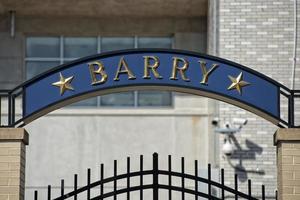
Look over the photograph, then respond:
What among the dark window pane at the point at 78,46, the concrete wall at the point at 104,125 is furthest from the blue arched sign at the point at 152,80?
the dark window pane at the point at 78,46

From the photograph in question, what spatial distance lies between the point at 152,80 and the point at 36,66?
937cm

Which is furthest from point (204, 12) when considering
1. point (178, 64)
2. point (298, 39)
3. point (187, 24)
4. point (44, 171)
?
point (178, 64)

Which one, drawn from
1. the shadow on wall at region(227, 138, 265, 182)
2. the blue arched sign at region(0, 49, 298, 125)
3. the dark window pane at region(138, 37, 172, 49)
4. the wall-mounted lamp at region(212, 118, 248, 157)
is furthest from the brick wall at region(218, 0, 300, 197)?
the blue arched sign at region(0, 49, 298, 125)

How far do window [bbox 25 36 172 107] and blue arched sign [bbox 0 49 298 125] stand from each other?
8.91m

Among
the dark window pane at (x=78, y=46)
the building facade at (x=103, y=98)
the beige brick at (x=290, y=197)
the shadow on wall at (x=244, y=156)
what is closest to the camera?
the beige brick at (x=290, y=197)

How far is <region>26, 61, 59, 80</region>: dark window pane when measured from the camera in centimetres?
1891

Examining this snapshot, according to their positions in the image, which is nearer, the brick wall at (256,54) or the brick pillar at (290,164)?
the brick pillar at (290,164)

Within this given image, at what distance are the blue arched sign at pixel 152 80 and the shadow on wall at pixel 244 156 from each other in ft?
18.4

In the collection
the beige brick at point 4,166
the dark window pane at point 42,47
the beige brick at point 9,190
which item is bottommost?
the beige brick at point 9,190

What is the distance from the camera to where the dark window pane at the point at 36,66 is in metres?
18.9

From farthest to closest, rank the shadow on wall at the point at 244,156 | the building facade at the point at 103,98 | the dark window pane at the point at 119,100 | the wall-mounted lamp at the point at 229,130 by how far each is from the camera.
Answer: the dark window pane at the point at 119,100, the building facade at the point at 103,98, the shadow on wall at the point at 244,156, the wall-mounted lamp at the point at 229,130

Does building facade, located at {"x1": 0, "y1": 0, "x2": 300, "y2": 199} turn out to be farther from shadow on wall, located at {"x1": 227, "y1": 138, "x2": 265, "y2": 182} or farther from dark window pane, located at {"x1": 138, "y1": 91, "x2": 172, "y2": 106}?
shadow on wall, located at {"x1": 227, "y1": 138, "x2": 265, "y2": 182}

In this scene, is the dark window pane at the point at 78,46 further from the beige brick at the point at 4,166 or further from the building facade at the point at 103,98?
the beige brick at the point at 4,166

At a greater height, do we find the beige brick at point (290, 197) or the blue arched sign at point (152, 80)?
the blue arched sign at point (152, 80)
